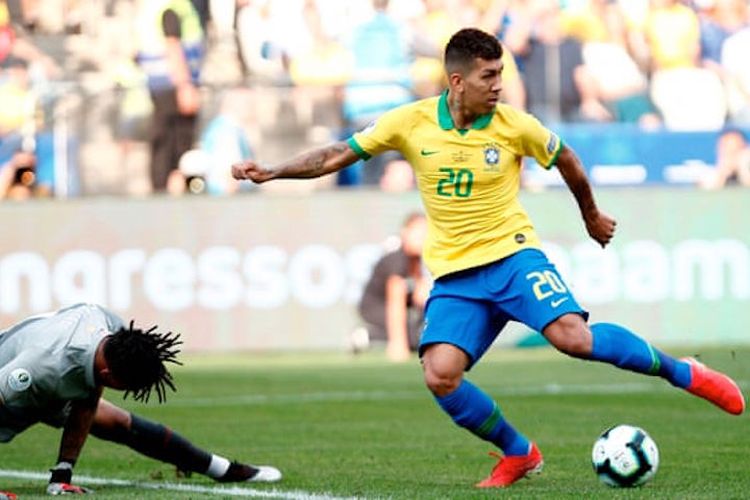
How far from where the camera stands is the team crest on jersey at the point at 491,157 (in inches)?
354

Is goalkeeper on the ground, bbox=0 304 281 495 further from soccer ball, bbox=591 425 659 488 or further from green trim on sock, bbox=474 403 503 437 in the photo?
soccer ball, bbox=591 425 659 488

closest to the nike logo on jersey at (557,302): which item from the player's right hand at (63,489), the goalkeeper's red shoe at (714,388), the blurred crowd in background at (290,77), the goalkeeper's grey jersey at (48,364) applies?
the goalkeeper's red shoe at (714,388)

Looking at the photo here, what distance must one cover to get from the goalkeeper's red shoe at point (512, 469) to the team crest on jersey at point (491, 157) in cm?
143

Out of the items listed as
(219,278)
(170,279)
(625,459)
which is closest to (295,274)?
(219,278)

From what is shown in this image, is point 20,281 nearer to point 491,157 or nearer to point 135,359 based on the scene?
point 491,157

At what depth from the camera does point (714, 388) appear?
884 centimetres

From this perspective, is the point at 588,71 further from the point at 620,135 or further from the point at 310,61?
the point at 310,61

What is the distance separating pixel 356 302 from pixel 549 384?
4.98 meters

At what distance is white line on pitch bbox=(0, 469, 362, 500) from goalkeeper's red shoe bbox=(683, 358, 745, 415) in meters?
1.87

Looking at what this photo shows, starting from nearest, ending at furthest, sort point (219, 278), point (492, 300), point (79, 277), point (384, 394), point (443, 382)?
point (443, 382) → point (492, 300) → point (384, 394) → point (79, 277) → point (219, 278)

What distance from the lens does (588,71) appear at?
21719mm

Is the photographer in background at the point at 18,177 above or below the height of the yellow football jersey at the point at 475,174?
below

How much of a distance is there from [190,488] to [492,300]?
1.79 metres

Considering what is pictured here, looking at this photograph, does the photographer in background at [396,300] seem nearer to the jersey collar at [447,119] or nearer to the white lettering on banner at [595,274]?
the white lettering on banner at [595,274]
